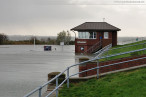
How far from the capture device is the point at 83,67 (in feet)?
41.5

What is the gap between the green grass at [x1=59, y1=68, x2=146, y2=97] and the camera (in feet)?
27.4

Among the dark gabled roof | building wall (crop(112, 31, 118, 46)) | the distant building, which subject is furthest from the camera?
building wall (crop(112, 31, 118, 46))

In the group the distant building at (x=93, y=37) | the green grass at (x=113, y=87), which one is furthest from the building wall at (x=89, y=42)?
the green grass at (x=113, y=87)

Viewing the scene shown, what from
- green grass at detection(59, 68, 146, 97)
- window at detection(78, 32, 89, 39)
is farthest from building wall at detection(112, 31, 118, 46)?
green grass at detection(59, 68, 146, 97)

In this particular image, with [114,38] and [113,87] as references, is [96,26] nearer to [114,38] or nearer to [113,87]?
[114,38]

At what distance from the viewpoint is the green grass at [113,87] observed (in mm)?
8352

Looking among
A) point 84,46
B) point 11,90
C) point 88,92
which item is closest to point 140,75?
point 88,92

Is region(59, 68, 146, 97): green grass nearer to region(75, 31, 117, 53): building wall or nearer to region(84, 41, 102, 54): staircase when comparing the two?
region(84, 41, 102, 54): staircase

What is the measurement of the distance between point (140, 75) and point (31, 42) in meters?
118

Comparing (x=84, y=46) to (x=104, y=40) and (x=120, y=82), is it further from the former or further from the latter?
(x=120, y=82)

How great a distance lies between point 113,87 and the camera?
927cm

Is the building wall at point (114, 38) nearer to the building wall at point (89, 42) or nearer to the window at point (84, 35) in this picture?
the building wall at point (89, 42)

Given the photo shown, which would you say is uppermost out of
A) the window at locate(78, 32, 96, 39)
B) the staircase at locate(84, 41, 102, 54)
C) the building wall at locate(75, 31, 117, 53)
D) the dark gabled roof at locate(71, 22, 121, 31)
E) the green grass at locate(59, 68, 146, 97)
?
the dark gabled roof at locate(71, 22, 121, 31)

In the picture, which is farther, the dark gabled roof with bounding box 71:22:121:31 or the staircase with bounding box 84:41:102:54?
the dark gabled roof with bounding box 71:22:121:31
